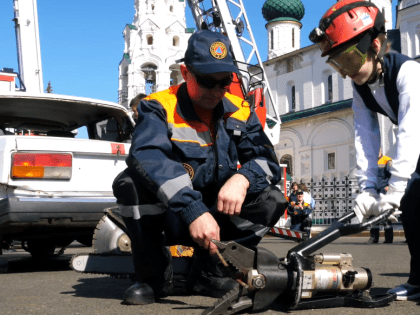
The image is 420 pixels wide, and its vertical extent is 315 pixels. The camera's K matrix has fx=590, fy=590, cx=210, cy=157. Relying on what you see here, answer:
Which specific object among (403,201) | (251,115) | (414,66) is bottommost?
(403,201)

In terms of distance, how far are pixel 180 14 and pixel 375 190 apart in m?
60.3

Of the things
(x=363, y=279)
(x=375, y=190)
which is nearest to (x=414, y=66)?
(x=375, y=190)

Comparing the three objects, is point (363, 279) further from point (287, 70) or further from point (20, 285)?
point (287, 70)

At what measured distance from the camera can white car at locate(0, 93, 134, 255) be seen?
5.11 m

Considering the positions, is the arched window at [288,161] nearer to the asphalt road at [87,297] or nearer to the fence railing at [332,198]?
the fence railing at [332,198]

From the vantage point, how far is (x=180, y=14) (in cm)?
6150

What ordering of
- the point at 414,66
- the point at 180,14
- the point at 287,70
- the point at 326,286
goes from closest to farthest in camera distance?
the point at 326,286
the point at 414,66
the point at 287,70
the point at 180,14

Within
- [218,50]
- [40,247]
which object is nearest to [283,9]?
[40,247]

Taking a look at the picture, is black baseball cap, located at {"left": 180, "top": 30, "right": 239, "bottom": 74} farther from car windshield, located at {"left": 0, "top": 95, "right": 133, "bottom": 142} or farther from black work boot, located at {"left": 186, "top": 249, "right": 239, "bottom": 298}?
car windshield, located at {"left": 0, "top": 95, "right": 133, "bottom": 142}

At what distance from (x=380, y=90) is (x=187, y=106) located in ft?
3.59

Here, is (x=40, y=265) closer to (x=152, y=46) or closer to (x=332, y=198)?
(x=332, y=198)

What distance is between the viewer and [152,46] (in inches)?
2331

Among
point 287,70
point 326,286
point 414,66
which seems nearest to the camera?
point 326,286

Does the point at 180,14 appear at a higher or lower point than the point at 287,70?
higher
